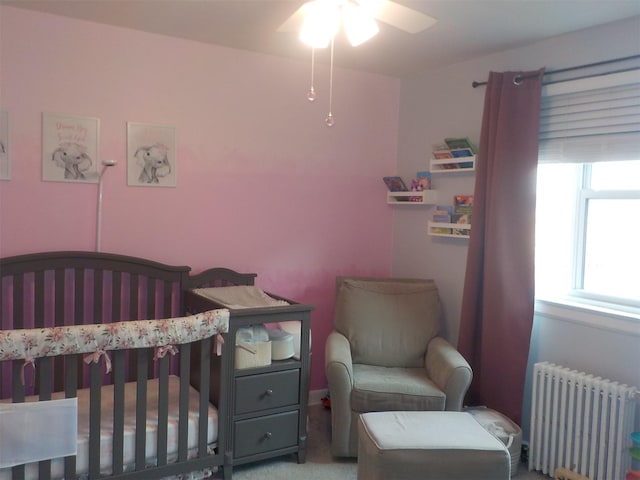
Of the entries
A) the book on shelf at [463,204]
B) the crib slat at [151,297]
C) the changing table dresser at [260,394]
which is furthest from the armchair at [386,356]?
the crib slat at [151,297]

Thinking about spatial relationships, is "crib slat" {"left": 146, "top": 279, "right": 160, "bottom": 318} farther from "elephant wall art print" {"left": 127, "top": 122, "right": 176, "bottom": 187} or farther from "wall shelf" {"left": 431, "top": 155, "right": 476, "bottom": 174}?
"wall shelf" {"left": 431, "top": 155, "right": 476, "bottom": 174}

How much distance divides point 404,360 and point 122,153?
197cm

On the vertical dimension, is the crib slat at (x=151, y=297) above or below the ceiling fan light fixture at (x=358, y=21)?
below

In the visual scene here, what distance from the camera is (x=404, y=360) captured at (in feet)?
10.6

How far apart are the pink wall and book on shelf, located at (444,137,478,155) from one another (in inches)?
24.7

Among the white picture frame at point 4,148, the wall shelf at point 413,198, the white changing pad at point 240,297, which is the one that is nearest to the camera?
the white picture frame at point 4,148

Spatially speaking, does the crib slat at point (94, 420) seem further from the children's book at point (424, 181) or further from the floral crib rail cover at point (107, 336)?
the children's book at point (424, 181)

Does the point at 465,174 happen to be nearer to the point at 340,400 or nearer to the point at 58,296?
the point at 340,400

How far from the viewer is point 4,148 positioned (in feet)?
8.77

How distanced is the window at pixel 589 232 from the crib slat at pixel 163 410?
2.01 metres

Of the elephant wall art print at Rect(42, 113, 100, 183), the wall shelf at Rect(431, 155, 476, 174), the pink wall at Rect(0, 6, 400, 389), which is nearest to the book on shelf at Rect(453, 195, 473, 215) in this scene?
the wall shelf at Rect(431, 155, 476, 174)

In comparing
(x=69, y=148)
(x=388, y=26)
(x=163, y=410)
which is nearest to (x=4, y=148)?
(x=69, y=148)

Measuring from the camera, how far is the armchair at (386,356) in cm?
275

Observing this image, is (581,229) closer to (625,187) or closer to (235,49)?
(625,187)
